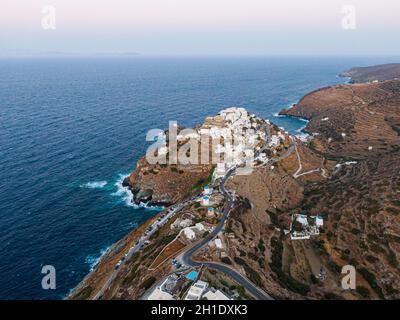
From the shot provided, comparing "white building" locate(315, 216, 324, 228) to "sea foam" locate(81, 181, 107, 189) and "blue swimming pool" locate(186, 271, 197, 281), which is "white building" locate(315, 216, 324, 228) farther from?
"sea foam" locate(81, 181, 107, 189)

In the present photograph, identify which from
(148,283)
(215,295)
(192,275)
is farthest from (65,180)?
(215,295)

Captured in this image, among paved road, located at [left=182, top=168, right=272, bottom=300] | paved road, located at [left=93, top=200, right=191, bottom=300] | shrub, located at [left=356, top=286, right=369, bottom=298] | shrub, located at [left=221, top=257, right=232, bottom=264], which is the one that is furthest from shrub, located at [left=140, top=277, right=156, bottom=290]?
shrub, located at [left=356, top=286, right=369, bottom=298]

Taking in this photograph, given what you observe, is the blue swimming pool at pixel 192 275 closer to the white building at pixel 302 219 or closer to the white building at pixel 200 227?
the white building at pixel 200 227

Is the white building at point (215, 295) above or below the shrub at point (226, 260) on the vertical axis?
above

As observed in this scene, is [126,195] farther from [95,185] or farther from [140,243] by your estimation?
[140,243]

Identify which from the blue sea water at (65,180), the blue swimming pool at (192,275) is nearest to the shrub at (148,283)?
the blue swimming pool at (192,275)
